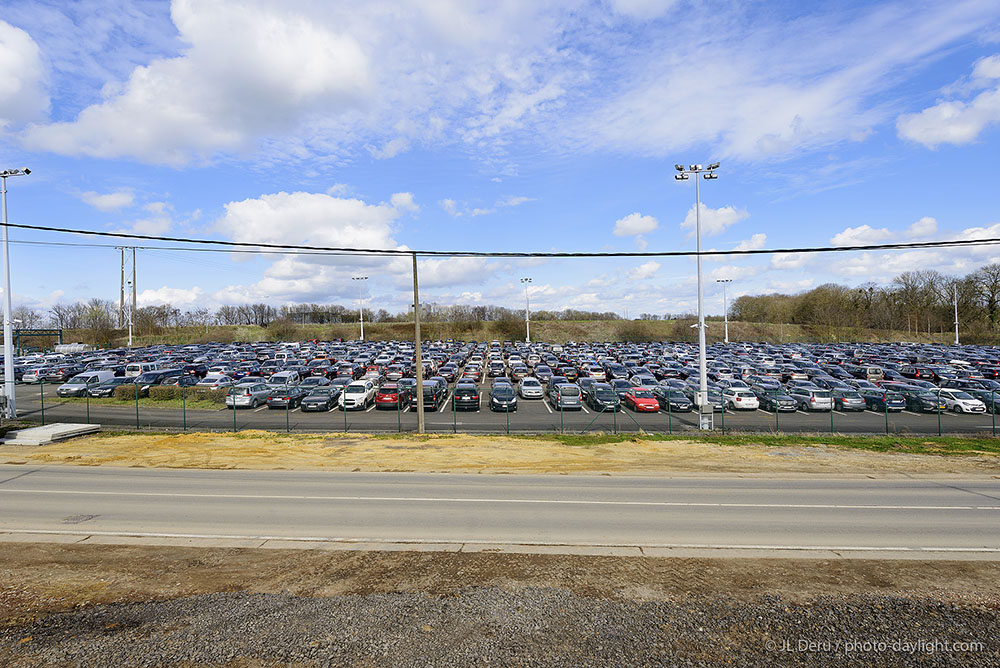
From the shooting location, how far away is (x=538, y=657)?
6223 mm

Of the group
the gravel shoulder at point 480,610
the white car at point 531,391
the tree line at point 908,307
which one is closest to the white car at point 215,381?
the white car at point 531,391

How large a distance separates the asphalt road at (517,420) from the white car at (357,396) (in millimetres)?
660

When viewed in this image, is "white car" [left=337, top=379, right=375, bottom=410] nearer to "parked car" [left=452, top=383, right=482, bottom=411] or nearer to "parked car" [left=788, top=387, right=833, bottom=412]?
"parked car" [left=452, top=383, right=482, bottom=411]

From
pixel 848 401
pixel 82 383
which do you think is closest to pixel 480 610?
pixel 848 401

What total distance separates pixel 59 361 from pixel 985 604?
68.4 metres

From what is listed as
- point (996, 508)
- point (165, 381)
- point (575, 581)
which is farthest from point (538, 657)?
point (165, 381)

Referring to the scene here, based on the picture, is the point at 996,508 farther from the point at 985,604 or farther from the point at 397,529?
the point at 397,529

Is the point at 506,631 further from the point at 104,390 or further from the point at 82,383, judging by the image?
the point at 82,383

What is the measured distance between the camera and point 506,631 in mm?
6828

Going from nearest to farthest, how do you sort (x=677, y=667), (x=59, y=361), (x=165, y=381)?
(x=677, y=667)
(x=165, y=381)
(x=59, y=361)

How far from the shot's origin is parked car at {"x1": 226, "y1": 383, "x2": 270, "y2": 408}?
3244cm

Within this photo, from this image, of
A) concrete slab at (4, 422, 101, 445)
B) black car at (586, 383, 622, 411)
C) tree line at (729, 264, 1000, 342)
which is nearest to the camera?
concrete slab at (4, 422, 101, 445)

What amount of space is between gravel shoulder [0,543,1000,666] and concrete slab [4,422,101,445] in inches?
653

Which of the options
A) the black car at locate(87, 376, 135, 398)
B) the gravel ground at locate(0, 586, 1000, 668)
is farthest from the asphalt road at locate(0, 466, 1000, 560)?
the black car at locate(87, 376, 135, 398)
